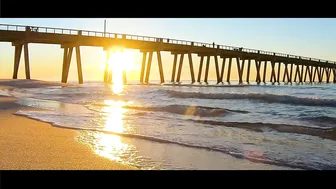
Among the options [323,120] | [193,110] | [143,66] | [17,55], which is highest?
[17,55]

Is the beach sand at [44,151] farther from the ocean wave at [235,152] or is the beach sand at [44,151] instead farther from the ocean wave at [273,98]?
the ocean wave at [273,98]

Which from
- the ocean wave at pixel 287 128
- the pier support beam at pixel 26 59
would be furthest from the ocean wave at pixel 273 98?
the pier support beam at pixel 26 59

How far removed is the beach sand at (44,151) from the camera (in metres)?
3.63

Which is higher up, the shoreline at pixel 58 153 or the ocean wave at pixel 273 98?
the shoreline at pixel 58 153

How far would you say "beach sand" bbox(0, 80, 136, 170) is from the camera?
363 cm

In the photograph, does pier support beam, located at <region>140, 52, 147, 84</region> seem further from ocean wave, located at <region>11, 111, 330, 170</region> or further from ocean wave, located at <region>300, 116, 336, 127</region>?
ocean wave, located at <region>11, 111, 330, 170</region>

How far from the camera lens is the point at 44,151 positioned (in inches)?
170

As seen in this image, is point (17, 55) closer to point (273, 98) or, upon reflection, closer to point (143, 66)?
point (143, 66)

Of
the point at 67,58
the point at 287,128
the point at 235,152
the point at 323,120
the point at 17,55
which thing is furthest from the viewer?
the point at 67,58

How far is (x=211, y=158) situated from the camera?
14.8 feet

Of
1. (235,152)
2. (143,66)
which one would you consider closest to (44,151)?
(235,152)

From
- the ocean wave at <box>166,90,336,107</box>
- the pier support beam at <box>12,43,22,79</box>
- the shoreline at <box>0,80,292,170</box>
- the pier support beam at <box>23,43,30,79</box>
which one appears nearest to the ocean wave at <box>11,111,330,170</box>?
the shoreline at <box>0,80,292,170</box>
